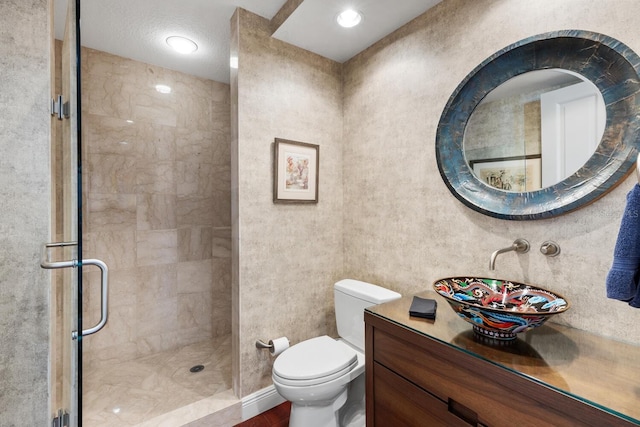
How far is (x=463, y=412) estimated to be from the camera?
1.00 meters

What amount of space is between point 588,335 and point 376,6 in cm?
196

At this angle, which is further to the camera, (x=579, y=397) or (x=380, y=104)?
(x=380, y=104)

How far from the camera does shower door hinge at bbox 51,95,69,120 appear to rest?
1.14 metres

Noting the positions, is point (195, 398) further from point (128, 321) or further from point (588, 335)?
point (588, 335)

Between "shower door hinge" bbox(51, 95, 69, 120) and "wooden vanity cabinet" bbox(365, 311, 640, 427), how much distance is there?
5.21ft

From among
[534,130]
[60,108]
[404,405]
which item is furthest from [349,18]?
[404,405]

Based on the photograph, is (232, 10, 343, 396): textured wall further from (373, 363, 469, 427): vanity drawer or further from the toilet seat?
(373, 363, 469, 427): vanity drawer

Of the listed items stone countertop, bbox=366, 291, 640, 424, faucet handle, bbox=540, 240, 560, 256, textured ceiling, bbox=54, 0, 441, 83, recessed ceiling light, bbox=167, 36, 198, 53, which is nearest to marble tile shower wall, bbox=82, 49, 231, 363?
textured ceiling, bbox=54, 0, 441, 83

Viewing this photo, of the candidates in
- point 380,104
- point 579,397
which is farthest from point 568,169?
point 380,104

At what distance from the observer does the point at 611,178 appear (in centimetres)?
107

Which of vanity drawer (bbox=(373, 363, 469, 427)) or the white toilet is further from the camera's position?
the white toilet

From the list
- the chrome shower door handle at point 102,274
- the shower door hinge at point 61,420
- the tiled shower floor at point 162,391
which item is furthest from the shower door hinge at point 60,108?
the tiled shower floor at point 162,391

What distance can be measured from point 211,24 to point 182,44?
1.28 feet

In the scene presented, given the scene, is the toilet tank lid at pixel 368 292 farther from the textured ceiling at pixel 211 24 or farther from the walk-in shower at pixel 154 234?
the textured ceiling at pixel 211 24
